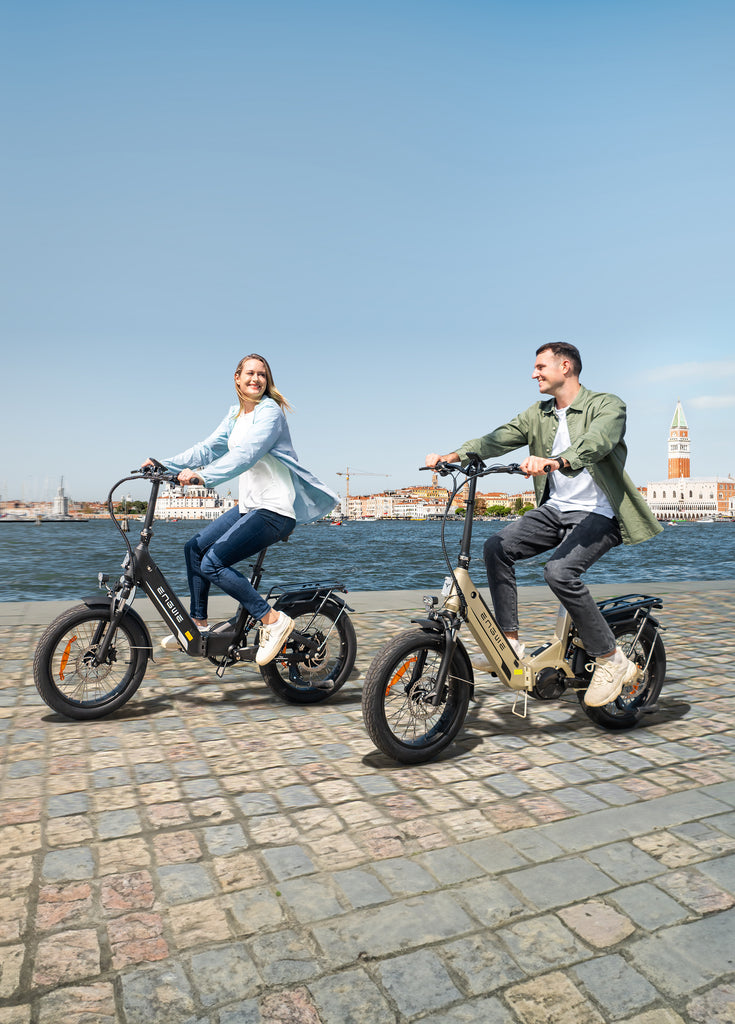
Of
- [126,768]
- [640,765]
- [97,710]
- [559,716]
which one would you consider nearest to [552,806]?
[640,765]

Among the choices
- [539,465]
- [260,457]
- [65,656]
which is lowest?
[65,656]

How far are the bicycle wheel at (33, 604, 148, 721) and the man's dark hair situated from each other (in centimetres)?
280

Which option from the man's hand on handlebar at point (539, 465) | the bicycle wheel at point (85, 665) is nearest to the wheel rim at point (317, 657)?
the bicycle wheel at point (85, 665)

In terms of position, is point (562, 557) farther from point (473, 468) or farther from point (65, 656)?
point (65, 656)

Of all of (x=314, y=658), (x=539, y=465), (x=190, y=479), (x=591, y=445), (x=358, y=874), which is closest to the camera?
(x=358, y=874)

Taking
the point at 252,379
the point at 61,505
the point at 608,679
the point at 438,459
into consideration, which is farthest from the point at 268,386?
the point at 61,505

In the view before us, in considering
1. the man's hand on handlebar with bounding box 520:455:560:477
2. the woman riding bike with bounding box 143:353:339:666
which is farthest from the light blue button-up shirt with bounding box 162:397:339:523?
the man's hand on handlebar with bounding box 520:455:560:477

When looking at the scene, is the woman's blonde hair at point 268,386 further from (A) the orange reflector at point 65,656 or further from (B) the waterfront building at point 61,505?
(B) the waterfront building at point 61,505

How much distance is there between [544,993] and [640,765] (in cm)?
197

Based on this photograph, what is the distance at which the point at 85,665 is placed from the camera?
441 centimetres

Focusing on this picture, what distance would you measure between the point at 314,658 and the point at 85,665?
53.8 inches

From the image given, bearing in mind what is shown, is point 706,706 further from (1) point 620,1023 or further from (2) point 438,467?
(1) point 620,1023

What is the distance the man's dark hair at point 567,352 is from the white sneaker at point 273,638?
2.11 m

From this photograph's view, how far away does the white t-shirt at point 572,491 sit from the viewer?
4.10 m
